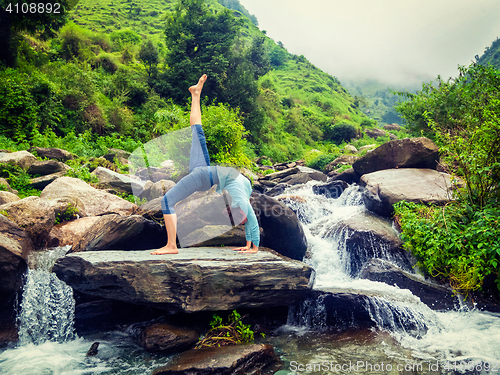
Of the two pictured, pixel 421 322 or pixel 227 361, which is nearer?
pixel 227 361

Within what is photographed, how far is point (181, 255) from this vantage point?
445cm

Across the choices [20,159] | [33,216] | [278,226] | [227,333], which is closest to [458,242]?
[278,226]

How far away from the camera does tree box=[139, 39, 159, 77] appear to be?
21584 millimetres

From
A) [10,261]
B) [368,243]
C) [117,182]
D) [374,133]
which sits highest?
[374,133]

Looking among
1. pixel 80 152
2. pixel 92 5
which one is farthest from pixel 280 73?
pixel 80 152

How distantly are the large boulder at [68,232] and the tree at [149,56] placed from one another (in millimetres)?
17543

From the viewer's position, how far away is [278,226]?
695cm

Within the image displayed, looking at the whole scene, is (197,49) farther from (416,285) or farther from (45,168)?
(416,285)

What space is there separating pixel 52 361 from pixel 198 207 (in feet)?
10.9

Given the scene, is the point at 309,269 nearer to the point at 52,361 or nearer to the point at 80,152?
the point at 52,361

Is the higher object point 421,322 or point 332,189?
point 332,189

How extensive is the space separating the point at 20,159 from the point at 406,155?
41.3ft

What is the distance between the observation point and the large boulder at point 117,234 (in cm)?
519

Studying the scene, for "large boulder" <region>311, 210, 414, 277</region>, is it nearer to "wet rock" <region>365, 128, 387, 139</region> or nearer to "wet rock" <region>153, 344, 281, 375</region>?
"wet rock" <region>153, 344, 281, 375</region>
